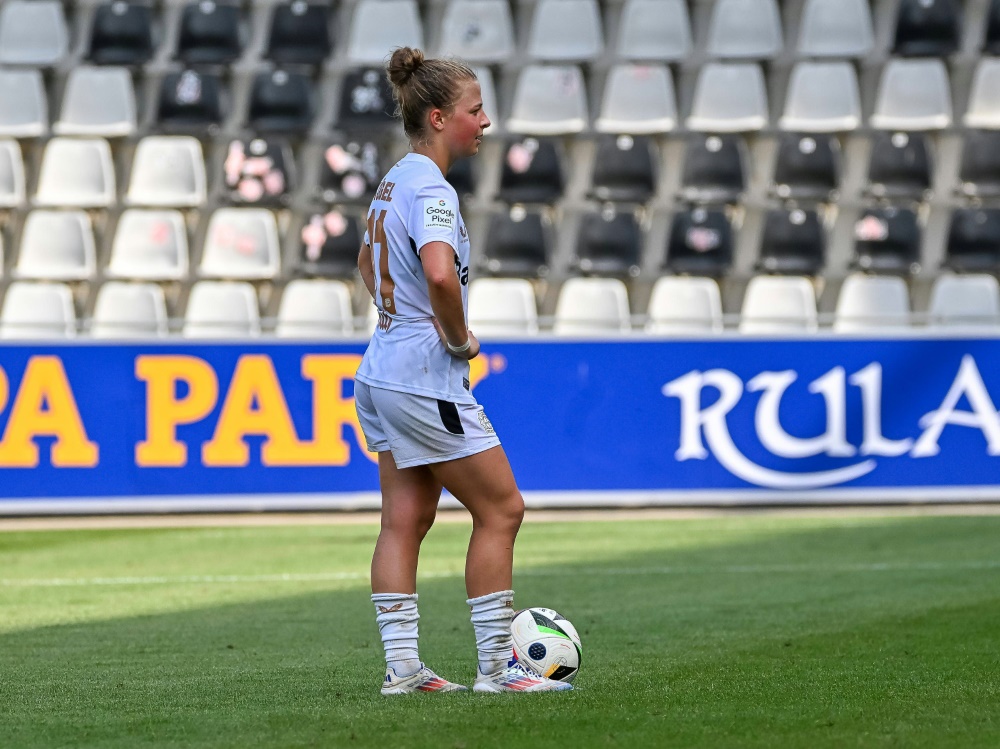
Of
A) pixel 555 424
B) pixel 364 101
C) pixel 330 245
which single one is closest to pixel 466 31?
pixel 364 101

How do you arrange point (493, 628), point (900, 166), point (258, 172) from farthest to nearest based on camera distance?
point (258, 172) → point (900, 166) → point (493, 628)

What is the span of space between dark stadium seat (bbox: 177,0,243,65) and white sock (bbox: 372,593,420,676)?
455 inches

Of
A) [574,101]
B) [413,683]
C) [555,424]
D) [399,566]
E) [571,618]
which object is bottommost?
[571,618]

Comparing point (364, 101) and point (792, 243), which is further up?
point (364, 101)

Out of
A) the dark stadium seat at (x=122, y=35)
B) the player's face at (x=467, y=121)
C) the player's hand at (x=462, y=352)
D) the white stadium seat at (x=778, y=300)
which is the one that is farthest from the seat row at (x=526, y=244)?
the player's hand at (x=462, y=352)

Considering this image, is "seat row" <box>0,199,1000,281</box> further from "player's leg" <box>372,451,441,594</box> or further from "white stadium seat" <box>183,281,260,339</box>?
"player's leg" <box>372,451,441,594</box>

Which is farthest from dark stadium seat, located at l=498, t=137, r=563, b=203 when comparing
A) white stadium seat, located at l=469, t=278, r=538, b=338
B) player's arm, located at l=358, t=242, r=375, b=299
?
player's arm, located at l=358, t=242, r=375, b=299

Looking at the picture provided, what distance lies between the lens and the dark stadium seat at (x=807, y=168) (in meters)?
14.0

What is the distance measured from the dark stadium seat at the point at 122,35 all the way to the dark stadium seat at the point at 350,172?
228cm

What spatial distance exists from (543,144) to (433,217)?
33.9 ft

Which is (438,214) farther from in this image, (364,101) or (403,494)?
(364,101)

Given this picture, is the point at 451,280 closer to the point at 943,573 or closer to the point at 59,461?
the point at 943,573

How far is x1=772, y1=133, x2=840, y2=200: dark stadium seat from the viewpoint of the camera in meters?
14.0

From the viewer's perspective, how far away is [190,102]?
14938 mm
